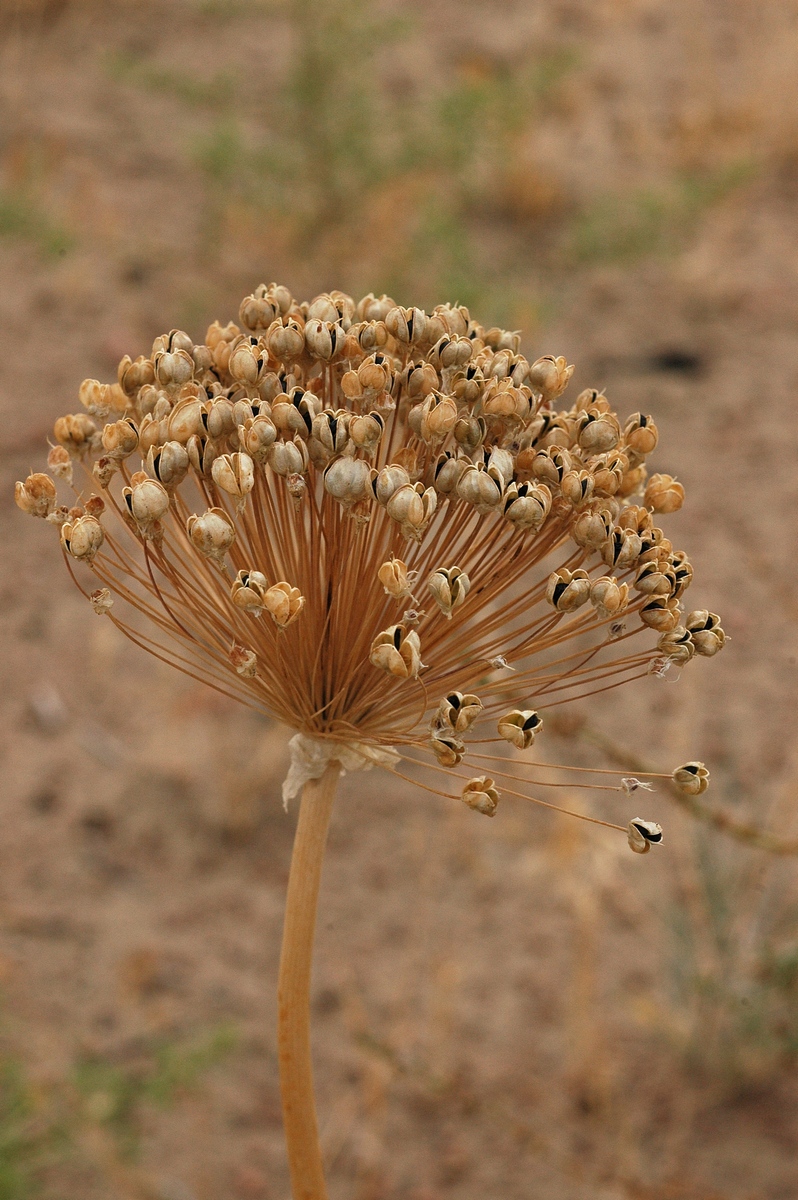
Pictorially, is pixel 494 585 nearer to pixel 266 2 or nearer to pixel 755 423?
pixel 755 423

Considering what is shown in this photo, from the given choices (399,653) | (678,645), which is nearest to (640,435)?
(678,645)

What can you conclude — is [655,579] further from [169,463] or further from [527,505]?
[169,463]

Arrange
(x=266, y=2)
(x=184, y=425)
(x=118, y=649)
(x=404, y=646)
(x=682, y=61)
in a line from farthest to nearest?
(x=682, y=61) < (x=266, y=2) < (x=118, y=649) < (x=184, y=425) < (x=404, y=646)

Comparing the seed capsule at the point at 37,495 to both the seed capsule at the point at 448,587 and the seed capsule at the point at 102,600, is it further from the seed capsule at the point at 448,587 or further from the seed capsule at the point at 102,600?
the seed capsule at the point at 448,587

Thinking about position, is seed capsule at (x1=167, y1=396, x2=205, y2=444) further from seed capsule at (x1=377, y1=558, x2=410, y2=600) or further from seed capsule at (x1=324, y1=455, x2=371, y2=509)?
seed capsule at (x1=377, y1=558, x2=410, y2=600)

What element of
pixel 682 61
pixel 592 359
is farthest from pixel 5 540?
pixel 682 61
